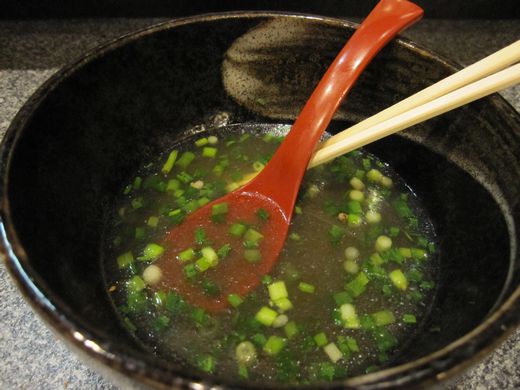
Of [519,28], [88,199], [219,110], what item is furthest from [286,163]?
[519,28]

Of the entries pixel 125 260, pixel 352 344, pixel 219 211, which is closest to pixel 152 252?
pixel 125 260

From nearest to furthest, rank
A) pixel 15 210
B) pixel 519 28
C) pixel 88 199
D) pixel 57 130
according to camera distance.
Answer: pixel 15 210, pixel 57 130, pixel 88 199, pixel 519 28

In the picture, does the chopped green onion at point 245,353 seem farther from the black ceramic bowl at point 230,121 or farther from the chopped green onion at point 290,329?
the black ceramic bowl at point 230,121

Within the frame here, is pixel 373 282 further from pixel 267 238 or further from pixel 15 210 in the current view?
pixel 15 210

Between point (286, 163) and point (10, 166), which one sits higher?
point (10, 166)

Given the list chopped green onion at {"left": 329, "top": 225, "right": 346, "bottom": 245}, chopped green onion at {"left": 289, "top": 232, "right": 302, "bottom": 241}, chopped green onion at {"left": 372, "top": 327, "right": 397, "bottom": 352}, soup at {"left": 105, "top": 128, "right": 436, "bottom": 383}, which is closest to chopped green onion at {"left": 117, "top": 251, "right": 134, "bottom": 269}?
soup at {"left": 105, "top": 128, "right": 436, "bottom": 383}

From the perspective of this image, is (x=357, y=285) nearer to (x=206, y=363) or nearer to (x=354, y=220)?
(x=354, y=220)
